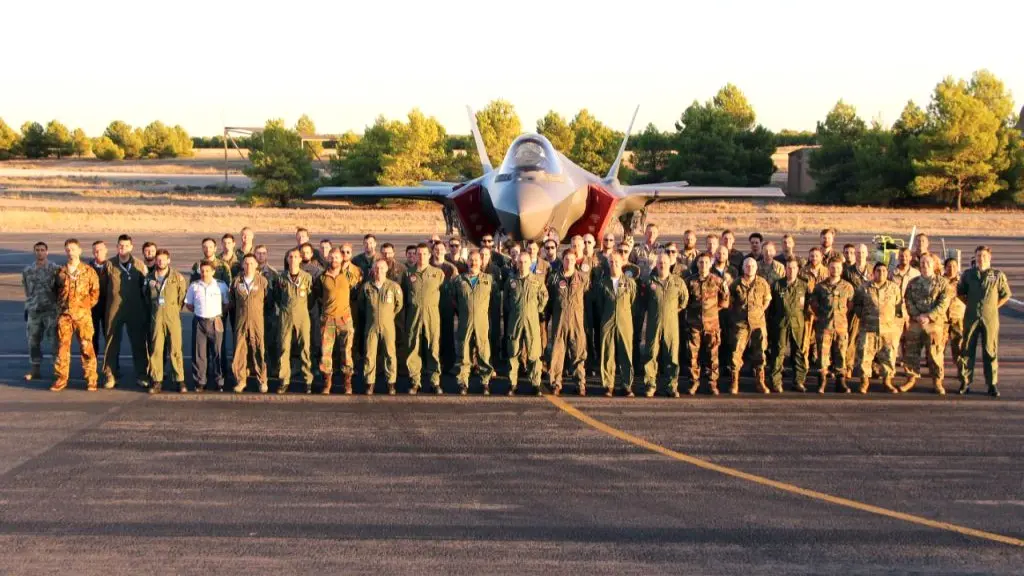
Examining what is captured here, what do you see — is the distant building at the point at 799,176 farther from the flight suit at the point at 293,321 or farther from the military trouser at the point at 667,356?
the flight suit at the point at 293,321

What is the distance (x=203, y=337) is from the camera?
981cm

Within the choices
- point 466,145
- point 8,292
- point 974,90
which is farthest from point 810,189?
point 8,292

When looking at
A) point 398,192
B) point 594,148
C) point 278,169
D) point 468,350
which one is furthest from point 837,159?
point 468,350

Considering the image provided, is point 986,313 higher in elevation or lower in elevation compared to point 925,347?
higher

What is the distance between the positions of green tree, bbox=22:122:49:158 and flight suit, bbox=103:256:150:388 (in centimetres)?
11450

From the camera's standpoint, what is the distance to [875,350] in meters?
10.1

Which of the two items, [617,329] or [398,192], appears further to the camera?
[398,192]

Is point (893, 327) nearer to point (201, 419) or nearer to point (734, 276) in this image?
point (734, 276)

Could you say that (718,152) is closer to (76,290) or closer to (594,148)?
(594,148)

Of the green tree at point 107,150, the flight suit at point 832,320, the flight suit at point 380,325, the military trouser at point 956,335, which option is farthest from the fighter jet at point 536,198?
the green tree at point 107,150

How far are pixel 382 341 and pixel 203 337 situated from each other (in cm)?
193

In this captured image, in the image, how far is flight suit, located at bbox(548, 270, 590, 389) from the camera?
32.0 ft

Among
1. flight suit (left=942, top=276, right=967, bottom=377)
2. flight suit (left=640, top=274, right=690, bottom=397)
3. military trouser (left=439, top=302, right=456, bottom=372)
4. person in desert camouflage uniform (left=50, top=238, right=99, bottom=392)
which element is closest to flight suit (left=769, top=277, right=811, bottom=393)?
flight suit (left=640, top=274, right=690, bottom=397)

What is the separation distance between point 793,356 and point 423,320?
163 inches
